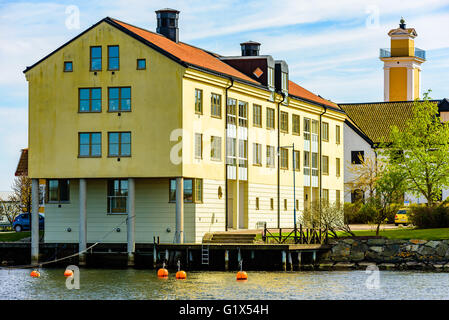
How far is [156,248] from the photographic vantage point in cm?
6431

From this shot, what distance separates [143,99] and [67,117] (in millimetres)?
5258

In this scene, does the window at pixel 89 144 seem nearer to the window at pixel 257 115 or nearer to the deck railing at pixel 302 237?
the deck railing at pixel 302 237

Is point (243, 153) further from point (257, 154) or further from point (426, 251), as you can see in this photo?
point (426, 251)

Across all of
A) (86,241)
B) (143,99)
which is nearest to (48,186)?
(86,241)

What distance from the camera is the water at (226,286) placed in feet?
163

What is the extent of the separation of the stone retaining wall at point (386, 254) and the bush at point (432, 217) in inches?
246

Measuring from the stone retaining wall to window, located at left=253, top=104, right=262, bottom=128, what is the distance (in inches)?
550

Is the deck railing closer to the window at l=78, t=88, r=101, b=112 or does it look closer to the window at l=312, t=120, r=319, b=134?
the window at l=78, t=88, r=101, b=112

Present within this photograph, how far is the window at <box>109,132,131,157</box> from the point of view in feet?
218

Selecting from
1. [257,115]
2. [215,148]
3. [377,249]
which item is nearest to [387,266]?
[377,249]

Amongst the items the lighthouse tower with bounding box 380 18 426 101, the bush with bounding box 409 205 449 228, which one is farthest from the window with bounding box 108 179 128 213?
the lighthouse tower with bounding box 380 18 426 101

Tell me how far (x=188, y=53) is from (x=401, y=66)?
A: 64.1 m
